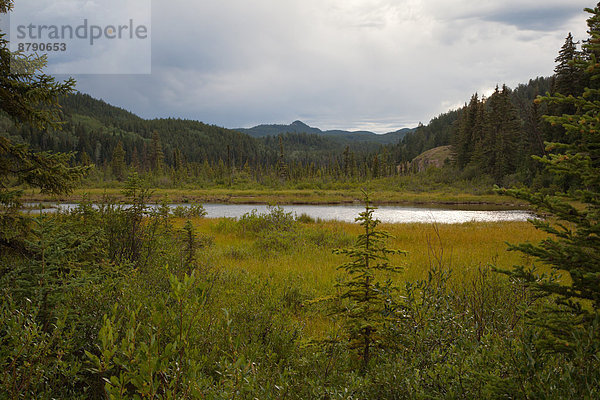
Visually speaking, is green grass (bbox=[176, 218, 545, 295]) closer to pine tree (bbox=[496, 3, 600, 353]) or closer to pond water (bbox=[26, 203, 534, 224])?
pine tree (bbox=[496, 3, 600, 353])

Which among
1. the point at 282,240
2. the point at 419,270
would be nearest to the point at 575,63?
the point at 419,270

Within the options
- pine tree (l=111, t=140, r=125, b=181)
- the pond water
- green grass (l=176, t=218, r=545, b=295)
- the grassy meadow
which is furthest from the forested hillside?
the pond water

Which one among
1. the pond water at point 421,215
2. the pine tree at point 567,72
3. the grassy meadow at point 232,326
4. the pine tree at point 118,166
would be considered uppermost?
the pine tree at point 567,72

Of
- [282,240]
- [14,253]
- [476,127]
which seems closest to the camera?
[14,253]

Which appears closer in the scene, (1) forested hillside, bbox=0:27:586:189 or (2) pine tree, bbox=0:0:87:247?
(2) pine tree, bbox=0:0:87:247

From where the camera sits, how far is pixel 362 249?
13.3 feet

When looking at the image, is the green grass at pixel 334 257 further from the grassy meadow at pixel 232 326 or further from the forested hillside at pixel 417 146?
the forested hillside at pixel 417 146

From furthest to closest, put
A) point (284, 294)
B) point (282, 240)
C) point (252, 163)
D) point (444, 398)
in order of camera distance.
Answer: point (252, 163) < point (282, 240) < point (284, 294) < point (444, 398)

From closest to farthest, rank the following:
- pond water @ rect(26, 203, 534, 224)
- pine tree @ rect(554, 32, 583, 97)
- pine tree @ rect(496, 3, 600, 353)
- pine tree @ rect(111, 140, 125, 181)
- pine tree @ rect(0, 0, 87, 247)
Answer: pine tree @ rect(496, 3, 600, 353)
pine tree @ rect(0, 0, 87, 247)
pond water @ rect(26, 203, 534, 224)
pine tree @ rect(554, 32, 583, 97)
pine tree @ rect(111, 140, 125, 181)

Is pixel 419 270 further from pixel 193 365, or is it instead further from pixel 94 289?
pixel 193 365

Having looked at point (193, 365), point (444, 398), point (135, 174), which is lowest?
point (444, 398)

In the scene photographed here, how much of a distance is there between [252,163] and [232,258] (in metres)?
146

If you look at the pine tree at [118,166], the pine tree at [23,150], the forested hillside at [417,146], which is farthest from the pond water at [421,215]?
the pine tree at [118,166]

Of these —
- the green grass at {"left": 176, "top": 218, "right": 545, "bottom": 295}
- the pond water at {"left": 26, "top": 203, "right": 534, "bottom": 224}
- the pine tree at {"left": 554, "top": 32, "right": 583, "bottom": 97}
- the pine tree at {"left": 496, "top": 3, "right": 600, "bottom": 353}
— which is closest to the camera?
the pine tree at {"left": 496, "top": 3, "right": 600, "bottom": 353}
